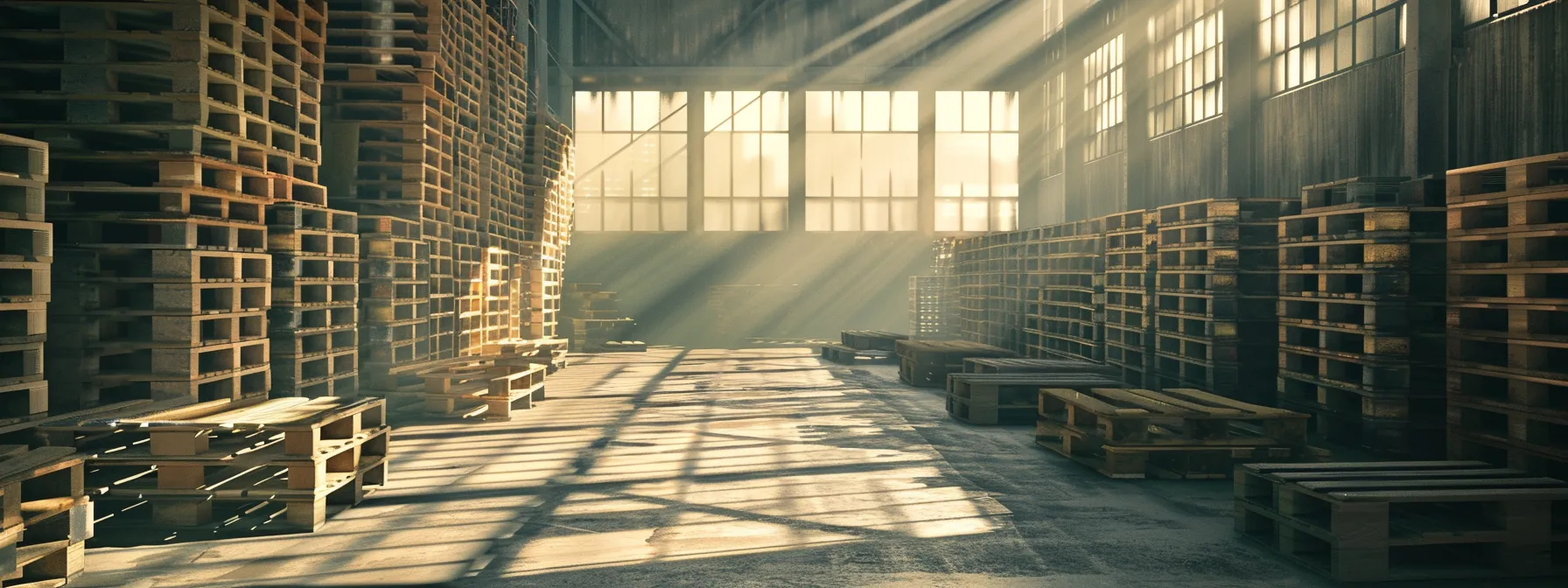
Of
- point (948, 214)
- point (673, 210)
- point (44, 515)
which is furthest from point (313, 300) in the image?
point (948, 214)

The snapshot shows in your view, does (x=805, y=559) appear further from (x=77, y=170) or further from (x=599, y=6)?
(x=599, y=6)

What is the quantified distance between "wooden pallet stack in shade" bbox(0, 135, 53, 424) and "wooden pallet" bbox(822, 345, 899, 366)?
1530cm

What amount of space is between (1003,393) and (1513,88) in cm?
593

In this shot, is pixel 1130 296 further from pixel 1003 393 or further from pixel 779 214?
pixel 779 214

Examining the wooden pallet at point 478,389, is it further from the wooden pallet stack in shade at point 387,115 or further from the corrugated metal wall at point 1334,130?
the corrugated metal wall at point 1334,130

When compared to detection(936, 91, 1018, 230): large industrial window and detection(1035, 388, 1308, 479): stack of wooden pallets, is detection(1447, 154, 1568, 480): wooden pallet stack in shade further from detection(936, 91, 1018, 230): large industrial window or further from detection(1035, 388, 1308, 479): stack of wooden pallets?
detection(936, 91, 1018, 230): large industrial window

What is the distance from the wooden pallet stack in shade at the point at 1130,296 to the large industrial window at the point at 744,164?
18540mm

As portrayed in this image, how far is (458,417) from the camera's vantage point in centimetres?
1159

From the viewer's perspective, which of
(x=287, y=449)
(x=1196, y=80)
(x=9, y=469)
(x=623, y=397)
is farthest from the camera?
(x=1196, y=80)

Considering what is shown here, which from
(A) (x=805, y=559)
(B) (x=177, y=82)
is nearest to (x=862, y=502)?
(A) (x=805, y=559)

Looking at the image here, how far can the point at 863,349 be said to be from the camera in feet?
69.9

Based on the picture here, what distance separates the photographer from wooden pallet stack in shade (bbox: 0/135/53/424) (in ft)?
18.4

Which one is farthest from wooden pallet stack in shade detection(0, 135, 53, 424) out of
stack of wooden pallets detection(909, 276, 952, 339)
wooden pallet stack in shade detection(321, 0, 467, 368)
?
stack of wooden pallets detection(909, 276, 952, 339)

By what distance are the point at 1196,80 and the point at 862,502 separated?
13.8 meters
